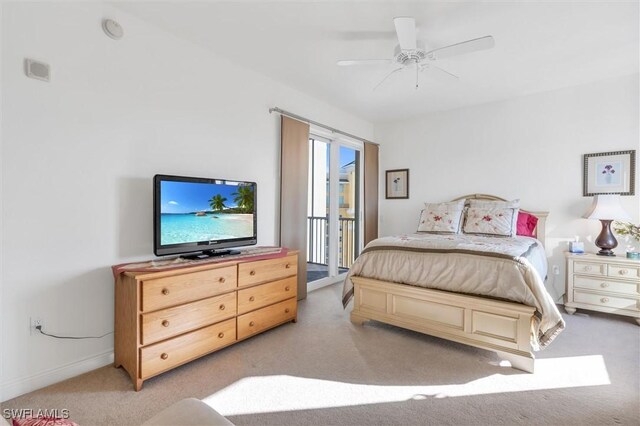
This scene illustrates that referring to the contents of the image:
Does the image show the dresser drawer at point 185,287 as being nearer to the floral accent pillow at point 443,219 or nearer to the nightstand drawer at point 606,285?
the floral accent pillow at point 443,219

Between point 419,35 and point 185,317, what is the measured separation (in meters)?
2.87

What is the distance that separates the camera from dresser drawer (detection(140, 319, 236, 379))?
1909 mm

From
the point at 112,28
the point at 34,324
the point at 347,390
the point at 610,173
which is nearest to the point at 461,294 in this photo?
the point at 347,390

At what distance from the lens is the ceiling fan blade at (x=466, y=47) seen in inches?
83.6

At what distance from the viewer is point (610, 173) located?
3.40m

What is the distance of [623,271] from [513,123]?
2.10 metres

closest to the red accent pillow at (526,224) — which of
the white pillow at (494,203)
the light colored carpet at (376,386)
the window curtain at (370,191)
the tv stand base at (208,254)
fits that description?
the white pillow at (494,203)

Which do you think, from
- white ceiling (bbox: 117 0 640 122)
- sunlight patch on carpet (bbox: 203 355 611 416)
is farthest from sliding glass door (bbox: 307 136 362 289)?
sunlight patch on carpet (bbox: 203 355 611 416)

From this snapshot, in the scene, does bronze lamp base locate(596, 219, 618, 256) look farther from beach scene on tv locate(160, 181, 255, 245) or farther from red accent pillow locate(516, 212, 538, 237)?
beach scene on tv locate(160, 181, 255, 245)

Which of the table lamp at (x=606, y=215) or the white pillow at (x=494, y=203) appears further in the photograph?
the white pillow at (x=494, y=203)

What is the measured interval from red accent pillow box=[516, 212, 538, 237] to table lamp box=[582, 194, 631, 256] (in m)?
0.49

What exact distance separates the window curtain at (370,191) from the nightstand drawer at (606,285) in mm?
2660

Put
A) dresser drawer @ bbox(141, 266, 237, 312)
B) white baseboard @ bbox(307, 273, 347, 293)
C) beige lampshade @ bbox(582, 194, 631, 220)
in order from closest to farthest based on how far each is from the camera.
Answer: dresser drawer @ bbox(141, 266, 237, 312)
beige lampshade @ bbox(582, 194, 631, 220)
white baseboard @ bbox(307, 273, 347, 293)

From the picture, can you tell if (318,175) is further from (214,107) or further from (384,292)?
(384,292)
